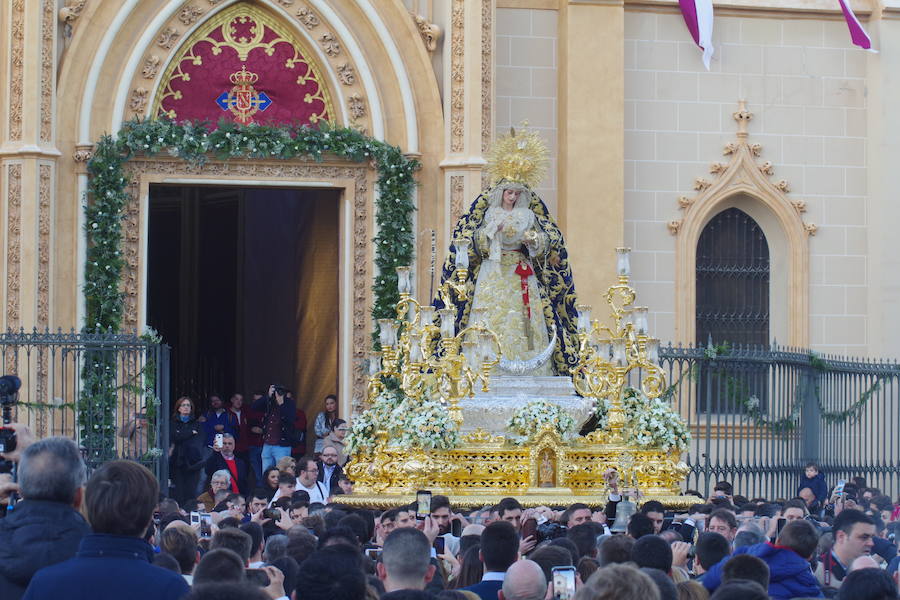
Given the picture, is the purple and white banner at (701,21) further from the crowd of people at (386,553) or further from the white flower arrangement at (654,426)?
the crowd of people at (386,553)

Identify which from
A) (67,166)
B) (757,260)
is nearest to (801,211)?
(757,260)

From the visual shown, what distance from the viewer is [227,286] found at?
30.5 metres

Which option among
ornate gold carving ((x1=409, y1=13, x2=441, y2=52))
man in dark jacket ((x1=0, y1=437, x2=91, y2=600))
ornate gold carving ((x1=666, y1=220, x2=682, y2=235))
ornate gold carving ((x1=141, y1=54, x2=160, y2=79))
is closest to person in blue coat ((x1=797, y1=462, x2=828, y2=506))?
ornate gold carving ((x1=666, y1=220, x2=682, y2=235))

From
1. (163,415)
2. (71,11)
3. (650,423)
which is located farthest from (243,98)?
(650,423)

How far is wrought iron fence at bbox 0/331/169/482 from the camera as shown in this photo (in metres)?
20.0

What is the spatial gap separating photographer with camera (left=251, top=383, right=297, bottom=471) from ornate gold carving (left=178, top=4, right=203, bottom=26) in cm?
491

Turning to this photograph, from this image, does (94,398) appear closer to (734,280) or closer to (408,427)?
(408,427)

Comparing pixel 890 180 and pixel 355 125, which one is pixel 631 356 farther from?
pixel 890 180

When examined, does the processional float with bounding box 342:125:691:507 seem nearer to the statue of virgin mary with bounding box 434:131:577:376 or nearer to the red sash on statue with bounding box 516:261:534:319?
the statue of virgin mary with bounding box 434:131:577:376

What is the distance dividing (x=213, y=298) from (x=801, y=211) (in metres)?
10.5

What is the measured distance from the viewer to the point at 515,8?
81.2ft

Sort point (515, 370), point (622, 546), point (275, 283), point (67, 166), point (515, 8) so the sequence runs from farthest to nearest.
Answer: point (275, 283) < point (515, 8) < point (67, 166) < point (515, 370) < point (622, 546)

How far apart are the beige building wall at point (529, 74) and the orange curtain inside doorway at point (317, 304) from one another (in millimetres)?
2755

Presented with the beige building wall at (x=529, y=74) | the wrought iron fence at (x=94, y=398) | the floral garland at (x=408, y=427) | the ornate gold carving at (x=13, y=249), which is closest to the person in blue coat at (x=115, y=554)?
the floral garland at (x=408, y=427)
